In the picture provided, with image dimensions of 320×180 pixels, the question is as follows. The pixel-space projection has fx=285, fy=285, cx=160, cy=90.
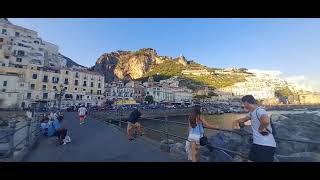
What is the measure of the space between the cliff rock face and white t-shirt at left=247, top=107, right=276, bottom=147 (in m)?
112

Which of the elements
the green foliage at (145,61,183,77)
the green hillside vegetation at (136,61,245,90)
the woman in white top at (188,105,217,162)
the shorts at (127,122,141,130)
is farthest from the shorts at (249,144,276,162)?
the green foliage at (145,61,183,77)

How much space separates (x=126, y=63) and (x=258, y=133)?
124 m

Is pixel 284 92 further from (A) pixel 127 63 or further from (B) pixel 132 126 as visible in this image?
(A) pixel 127 63

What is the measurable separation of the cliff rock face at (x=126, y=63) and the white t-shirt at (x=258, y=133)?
4393 inches

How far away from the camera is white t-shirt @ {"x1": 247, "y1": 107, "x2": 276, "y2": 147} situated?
354 centimetres

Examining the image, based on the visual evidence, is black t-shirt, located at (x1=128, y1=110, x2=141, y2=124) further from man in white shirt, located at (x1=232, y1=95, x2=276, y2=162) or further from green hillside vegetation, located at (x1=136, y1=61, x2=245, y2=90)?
green hillside vegetation, located at (x1=136, y1=61, x2=245, y2=90)

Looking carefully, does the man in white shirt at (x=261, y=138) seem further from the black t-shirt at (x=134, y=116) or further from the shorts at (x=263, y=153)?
the black t-shirt at (x=134, y=116)

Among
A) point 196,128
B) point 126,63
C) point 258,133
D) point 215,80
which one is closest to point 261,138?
point 258,133

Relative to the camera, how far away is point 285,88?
154ft

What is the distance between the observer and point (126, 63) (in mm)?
125875

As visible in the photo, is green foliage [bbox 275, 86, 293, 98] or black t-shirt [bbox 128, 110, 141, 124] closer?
black t-shirt [bbox 128, 110, 141, 124]

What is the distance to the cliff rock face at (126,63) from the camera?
118 meters

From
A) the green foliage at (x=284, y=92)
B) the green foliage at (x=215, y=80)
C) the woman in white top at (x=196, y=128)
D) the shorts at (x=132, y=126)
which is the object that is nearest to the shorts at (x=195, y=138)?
the woman in white top at (x=196, y=128)
